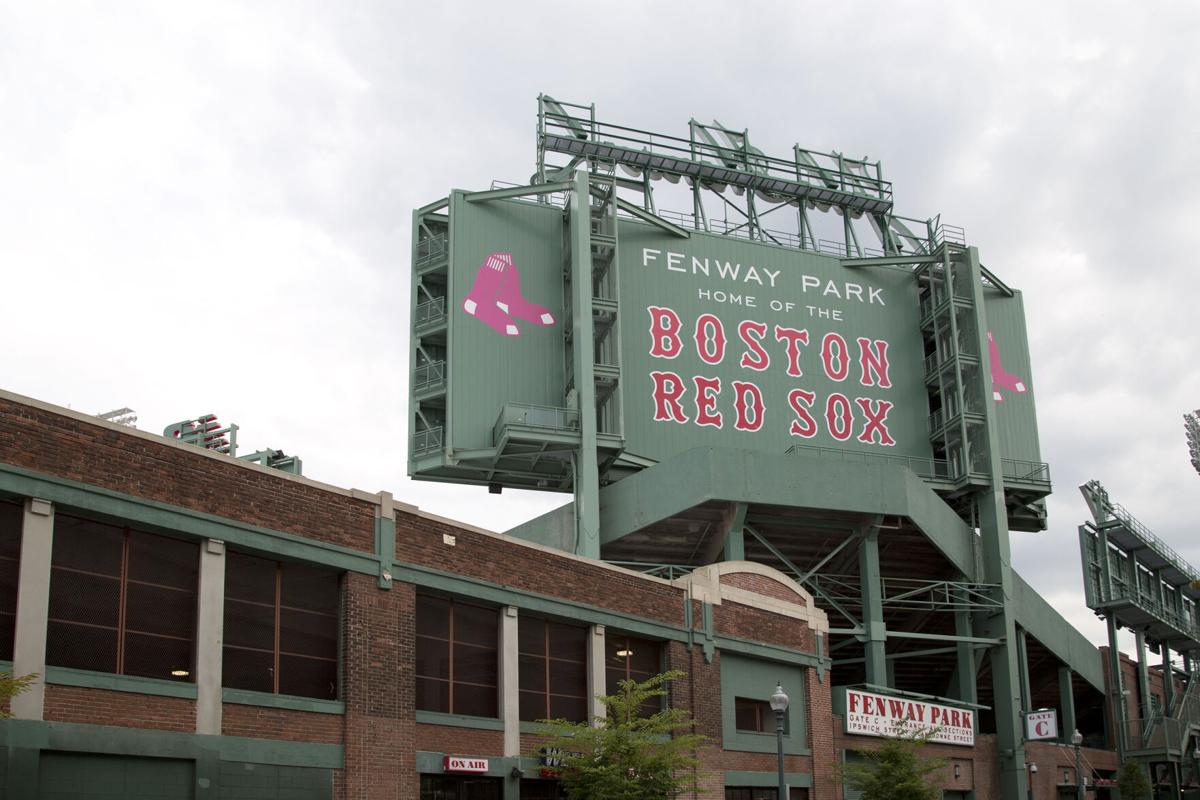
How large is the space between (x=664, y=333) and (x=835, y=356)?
27.3ft

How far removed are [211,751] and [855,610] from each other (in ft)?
142

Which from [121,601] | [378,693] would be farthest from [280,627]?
[121,601]

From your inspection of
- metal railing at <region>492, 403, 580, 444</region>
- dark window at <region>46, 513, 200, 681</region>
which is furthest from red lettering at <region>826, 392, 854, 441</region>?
dark window at <region>46, 513, 200, 681</region>

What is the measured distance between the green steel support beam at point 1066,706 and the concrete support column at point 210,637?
48440 mm

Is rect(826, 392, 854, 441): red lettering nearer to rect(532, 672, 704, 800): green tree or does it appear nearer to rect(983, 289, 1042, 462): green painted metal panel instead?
rect(983, 289, 1042, 462): green painted metal panel

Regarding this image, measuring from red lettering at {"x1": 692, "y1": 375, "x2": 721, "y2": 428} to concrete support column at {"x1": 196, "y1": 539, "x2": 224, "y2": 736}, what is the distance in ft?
108

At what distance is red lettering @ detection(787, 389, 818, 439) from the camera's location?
2267 inches

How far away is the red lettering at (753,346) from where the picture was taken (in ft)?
190

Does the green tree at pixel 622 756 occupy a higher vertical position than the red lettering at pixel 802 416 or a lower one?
lower

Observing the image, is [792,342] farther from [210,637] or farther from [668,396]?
[210,637]

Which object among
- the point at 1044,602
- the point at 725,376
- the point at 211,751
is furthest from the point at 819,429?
the point at 211,751

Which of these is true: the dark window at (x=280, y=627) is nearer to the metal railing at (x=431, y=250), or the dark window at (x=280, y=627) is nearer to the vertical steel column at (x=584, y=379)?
the vertical steel column at (x=584, y=379)

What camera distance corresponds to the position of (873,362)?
199 feet

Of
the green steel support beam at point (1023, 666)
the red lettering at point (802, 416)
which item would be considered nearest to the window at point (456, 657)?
the red lettering at point (802, 416)
